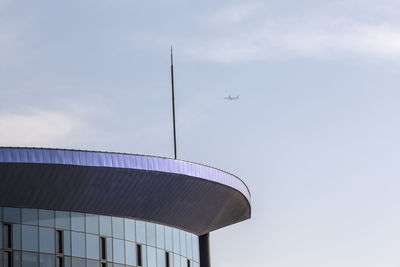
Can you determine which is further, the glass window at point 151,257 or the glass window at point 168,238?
the glass window at point 168,238

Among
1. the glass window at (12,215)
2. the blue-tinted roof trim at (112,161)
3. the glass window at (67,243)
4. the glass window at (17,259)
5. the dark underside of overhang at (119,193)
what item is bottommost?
the glass window at (17,259)

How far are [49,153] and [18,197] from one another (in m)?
3.53

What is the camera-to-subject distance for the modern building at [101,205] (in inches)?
2734

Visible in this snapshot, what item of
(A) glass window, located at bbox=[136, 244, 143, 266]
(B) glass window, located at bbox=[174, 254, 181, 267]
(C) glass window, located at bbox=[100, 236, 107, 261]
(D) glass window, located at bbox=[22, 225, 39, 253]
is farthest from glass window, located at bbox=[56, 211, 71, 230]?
(B) glass window, located at bbox=[174, 254, 181, 267]

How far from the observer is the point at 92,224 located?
7312 centimetres

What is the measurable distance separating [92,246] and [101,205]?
9.13ft

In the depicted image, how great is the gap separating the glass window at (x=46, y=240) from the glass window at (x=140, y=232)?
6882 millimetres

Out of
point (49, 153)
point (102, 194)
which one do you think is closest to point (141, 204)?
point (102, 194)

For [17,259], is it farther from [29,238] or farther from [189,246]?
[189,246]

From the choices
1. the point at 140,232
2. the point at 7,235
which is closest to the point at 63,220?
the point at 7,235

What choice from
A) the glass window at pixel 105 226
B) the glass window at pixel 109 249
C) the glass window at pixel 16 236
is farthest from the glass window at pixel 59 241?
the glass window at pixel 109 249

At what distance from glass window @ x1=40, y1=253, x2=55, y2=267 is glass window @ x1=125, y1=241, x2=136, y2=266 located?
593 cm

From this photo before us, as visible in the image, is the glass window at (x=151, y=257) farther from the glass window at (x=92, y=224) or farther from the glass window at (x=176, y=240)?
the glass window at (x=92, y=224)

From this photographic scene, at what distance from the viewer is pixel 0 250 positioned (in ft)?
226
